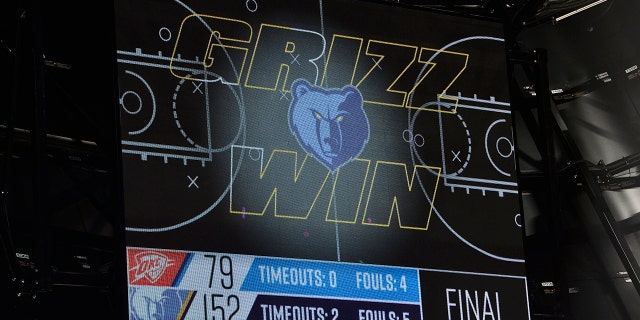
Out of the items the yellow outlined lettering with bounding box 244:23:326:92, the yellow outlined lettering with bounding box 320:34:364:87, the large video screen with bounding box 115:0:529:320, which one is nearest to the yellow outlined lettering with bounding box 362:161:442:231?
the large video screen with bounding box 115:0:529:320

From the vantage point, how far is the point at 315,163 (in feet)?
21.0

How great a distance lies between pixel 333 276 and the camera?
6.25m

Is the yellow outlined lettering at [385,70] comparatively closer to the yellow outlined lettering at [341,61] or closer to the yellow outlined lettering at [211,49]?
the yellow outlined lettering at [341,61]

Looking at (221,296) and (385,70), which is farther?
(385,70)

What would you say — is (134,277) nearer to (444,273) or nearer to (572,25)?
(444,273)

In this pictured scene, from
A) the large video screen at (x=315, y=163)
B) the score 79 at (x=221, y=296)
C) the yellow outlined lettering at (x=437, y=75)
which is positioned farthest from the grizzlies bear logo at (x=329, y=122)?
the score 79 at (x=221, y=296)

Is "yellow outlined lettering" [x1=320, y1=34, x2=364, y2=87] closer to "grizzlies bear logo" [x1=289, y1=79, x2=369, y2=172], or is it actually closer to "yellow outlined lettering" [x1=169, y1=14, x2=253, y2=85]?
"grizzlies bear logo" [x1=289, y1=79, x2=369, y2=172]

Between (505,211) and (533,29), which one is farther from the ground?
(533,29)

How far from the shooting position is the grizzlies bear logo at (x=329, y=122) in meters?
6.45

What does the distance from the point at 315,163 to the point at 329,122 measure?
0.89ft

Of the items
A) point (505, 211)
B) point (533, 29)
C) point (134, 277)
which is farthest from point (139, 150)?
point (533, 29)

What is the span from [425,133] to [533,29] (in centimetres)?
246

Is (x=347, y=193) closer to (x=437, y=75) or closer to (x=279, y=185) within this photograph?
(x=279, y=185)

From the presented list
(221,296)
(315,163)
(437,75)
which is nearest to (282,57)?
(315,163)
